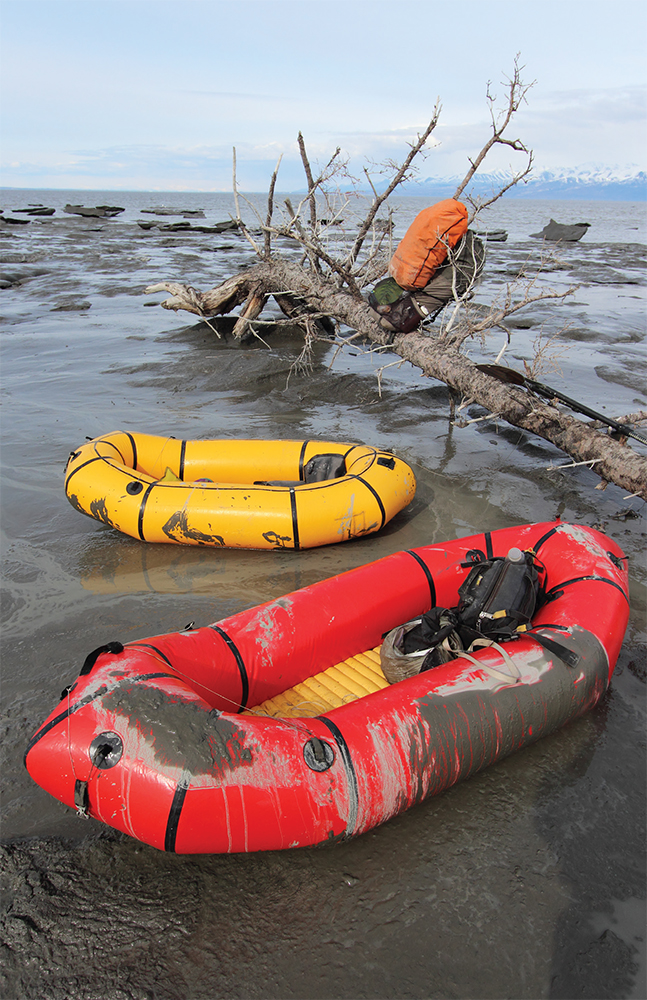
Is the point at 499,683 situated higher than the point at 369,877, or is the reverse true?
the point at 499,683

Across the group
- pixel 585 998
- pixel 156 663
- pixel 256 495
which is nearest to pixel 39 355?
pixel 256 495

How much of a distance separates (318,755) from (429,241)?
498 cm

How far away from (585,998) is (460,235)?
5.69 m

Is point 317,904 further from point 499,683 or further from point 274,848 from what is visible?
point 499,683

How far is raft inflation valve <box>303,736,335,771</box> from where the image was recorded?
241 cm

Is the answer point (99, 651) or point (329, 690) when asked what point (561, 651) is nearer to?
point (329, 690)

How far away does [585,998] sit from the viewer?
210 centimetres

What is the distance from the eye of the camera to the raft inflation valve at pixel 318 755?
2410mm

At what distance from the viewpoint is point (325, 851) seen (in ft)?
8.38

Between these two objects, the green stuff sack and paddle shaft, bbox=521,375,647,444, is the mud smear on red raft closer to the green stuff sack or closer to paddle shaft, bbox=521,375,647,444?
paddle shaft, bbox=521,375,647,444

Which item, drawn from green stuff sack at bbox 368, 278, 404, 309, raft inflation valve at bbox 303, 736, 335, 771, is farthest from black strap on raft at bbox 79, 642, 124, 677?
green stuff sack at bbox 368, 278, 404, 309

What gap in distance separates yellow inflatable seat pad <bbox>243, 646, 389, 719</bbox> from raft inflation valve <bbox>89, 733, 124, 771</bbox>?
89 centimetres

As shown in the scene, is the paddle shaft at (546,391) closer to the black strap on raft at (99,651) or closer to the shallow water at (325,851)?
the shallow water at (325,851)

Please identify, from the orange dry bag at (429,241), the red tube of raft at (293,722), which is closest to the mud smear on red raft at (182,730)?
the red tube of raft at (293,722)
